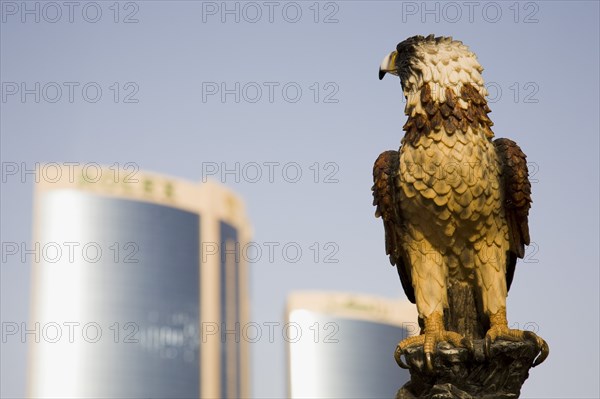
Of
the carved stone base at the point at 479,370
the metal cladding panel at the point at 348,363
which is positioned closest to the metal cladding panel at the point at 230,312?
the metal cladding panel at the point at 348,363

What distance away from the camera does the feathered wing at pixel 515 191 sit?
760 centimetres

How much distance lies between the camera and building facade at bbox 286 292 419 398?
226 ft

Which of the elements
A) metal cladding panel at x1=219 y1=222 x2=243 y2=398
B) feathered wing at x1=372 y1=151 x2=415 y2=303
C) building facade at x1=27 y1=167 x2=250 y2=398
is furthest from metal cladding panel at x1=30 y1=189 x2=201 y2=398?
feathered wing at x1=372 y1=151 x2=415 y2=303

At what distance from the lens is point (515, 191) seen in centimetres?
761

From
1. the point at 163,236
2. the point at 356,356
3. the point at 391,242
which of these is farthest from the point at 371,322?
the point at 391,242

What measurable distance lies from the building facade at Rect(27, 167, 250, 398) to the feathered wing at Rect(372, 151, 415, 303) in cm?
5788

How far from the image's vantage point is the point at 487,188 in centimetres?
754

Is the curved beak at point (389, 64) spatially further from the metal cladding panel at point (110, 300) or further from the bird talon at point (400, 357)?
the metal cladding panel at point (110, 300)

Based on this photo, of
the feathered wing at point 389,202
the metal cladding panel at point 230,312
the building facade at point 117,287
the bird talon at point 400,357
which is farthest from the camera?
the metal cladding panel at point 230,312

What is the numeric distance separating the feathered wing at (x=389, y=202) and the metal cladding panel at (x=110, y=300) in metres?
57.5

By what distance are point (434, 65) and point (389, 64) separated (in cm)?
39

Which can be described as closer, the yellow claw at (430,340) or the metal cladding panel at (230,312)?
the yellow claw at (430,340)

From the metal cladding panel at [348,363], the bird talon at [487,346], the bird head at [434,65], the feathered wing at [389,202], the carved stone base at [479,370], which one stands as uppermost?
the bird head at [434,65]

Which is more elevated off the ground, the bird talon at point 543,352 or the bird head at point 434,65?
the bird head at point 434,65
